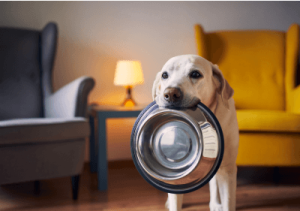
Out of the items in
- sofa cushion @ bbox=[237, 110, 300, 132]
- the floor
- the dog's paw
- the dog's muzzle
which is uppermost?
the dog's muzzle

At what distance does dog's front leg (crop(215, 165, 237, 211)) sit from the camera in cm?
98

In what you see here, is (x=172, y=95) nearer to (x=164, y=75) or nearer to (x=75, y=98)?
(x=164, y=75)

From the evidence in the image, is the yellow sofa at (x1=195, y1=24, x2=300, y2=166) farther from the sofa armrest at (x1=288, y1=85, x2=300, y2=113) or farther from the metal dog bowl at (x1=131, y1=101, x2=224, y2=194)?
the metal dog bowl at (x1=131, y1=101, x2=224, y2=194)

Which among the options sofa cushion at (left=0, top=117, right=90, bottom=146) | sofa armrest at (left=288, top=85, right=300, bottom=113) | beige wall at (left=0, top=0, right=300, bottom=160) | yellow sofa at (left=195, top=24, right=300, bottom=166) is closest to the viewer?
sofa cushion at (left=0, top=117, right=90, bottom=146)

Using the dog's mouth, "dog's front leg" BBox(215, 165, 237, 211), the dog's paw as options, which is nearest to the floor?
the dog's paw

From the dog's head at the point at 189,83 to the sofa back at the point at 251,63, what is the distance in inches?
43.2

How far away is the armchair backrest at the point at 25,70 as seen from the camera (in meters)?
1.88

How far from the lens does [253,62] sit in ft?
6.87

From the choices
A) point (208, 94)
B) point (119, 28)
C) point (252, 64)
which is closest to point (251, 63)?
point (252, 64)

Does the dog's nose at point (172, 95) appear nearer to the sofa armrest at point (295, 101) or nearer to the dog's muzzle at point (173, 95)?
the dog's muzzle at point (173, 95)

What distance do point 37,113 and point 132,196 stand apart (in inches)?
38.9

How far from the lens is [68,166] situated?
137 centimetres

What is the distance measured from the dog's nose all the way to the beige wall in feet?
5.33

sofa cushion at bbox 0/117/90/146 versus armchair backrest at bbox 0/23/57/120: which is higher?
armchair backrest at bbox 0/23/57/120
